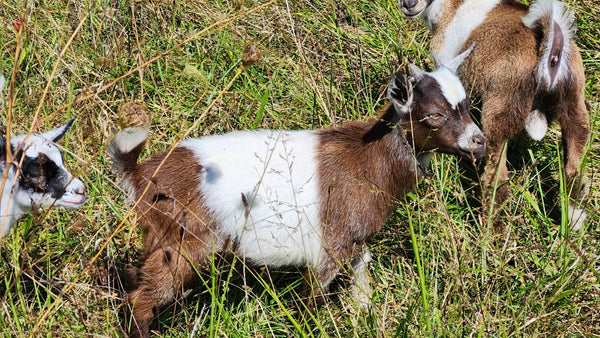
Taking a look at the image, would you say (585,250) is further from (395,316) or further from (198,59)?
(198,59)

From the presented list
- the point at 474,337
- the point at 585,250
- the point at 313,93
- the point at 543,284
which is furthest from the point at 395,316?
the point at 313,93

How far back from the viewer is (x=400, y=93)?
3459 millimetres

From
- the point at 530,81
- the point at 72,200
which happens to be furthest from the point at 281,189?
the point at 530,81

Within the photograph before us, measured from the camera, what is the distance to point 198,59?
493 centimetres

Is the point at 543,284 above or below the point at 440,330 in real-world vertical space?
below

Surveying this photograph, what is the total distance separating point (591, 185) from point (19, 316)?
10.2 ft

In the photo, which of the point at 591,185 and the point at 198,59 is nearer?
the point at 591,185

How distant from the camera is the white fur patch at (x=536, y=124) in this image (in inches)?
162

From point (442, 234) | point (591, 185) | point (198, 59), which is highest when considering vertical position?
point (198, 59)

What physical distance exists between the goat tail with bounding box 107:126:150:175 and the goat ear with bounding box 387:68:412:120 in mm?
1100

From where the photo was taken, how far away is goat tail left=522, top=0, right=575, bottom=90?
3832 millimetres

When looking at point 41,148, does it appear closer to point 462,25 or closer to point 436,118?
point 436,118

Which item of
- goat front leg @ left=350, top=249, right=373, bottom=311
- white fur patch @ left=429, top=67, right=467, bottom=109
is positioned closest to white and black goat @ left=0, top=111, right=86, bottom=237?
goat front leg @ left=350, top=249, right=373, bottom=311

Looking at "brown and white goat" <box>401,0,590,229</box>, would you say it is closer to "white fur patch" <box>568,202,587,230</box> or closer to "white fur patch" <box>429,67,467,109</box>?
"white fur patch" <box>568,202,587,230</box>
